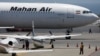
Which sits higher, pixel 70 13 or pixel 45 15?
pixel 70 13

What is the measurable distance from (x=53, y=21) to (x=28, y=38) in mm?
17351

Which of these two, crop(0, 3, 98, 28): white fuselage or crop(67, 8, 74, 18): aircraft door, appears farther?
crop(0, 3, 98, 28): white fuselage

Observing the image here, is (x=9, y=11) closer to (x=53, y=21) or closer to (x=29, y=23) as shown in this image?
(x=29, y=23)

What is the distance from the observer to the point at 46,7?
5812 centimetres

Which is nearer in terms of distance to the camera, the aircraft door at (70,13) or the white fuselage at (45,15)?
the aircraft door at (70,13)

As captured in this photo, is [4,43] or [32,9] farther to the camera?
[32,9]

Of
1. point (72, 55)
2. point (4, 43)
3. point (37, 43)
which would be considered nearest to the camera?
point (4, 43)

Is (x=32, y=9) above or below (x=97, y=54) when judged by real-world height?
Answer: above

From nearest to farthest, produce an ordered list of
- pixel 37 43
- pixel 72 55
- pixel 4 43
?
pixel 4 43 < pixel 72 55 < pixel 37 43

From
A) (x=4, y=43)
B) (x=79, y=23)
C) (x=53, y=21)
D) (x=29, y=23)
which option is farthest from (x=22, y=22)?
(x=4, y=43)

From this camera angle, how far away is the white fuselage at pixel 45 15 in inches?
2242

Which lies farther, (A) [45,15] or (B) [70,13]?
(A) [45,15]

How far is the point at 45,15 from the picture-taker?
5781 cm

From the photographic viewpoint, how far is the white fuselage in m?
56.9
